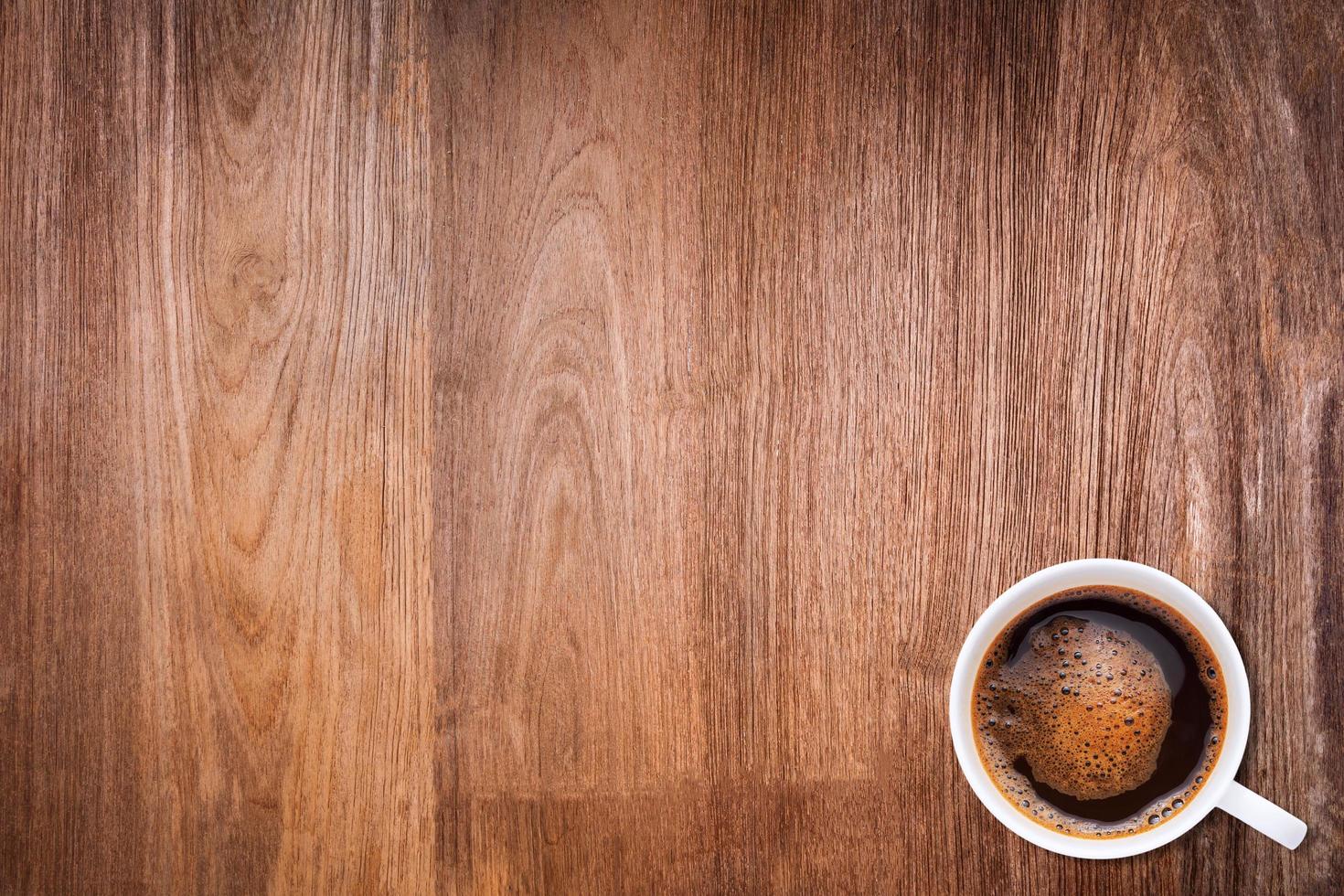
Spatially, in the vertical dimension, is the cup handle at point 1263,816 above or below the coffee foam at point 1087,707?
below

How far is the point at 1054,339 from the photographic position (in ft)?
2.29

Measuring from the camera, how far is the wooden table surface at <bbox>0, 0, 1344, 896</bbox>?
2.28ft

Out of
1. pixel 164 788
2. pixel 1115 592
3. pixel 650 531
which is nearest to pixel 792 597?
pixel 650 531

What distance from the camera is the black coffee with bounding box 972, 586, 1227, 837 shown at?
2.15 ft

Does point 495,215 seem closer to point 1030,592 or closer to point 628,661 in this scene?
point 628,661

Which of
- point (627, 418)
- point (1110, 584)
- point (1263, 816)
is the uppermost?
point (627, 418)

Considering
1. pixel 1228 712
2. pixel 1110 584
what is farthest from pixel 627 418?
→ pixel 1228 712

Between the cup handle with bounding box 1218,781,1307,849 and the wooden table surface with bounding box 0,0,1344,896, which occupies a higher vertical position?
the wooden table surface with bounding box 0,0,1344,896

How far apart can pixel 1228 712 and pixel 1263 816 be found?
72 millimetres

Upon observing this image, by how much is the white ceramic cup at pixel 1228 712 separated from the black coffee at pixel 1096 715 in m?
0.01

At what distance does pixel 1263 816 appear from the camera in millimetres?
630

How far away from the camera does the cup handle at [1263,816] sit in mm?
627

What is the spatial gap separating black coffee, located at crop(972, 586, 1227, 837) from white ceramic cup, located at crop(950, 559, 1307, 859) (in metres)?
0.01

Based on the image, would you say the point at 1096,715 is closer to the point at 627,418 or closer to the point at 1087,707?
the point at 1087,707
